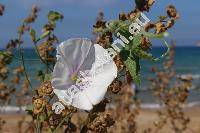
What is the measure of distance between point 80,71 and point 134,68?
0.57 ft

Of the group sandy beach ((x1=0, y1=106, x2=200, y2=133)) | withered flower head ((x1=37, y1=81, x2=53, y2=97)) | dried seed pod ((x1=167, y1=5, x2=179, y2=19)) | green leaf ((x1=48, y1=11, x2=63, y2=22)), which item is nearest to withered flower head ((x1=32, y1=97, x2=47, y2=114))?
withered flower head ((x1=37, y1=81, x2=53, y2=97))

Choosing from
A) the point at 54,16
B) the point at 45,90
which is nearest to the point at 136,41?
the point at 45,90

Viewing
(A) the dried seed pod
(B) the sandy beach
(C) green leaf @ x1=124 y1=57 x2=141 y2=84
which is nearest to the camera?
(C) green leaf @ x1=124 y1=57 x2=141 y2=84

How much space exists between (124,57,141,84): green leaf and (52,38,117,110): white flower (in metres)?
0.10

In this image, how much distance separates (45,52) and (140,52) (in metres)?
1.20

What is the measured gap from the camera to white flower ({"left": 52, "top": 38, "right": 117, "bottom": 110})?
1539mm

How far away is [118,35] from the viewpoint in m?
1.69

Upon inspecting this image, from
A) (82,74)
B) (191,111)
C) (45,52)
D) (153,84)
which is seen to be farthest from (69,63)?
(191,111)

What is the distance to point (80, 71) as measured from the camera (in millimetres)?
1595

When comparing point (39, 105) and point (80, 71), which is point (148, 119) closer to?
point (39, 105)

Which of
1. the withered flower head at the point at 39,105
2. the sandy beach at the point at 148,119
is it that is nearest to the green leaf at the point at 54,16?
the withered flower head at the point at 39,105

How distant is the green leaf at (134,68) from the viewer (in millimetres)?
1659

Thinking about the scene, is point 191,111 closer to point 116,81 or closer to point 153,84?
point 153,84

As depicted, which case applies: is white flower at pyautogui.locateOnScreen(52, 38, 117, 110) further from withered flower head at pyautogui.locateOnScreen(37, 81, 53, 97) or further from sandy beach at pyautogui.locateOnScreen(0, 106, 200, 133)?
sandy beach at pyautogui.locateOnScreen(0, 106, 200, 133)
